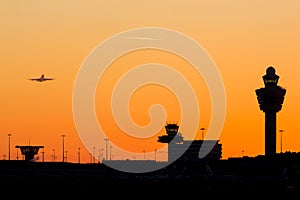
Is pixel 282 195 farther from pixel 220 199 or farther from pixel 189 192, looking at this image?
pixel 189 192

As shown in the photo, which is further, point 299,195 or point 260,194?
point 260,194

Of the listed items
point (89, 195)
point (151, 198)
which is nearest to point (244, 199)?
point (151, 198)

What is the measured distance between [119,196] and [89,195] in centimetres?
Answer: 558

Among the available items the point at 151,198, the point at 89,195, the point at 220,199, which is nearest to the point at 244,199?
the point at 220,199

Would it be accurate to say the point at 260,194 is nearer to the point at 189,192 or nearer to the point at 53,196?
the point at 189,192

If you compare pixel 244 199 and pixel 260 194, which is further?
pixel 260 194

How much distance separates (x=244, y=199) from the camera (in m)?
163

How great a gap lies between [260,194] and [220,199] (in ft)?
57.1

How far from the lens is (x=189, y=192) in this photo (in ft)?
634

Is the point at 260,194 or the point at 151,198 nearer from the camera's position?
the point at 151,198

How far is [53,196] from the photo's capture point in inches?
6806

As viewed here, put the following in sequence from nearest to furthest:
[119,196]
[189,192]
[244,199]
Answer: [244,199] < [119,196] < [189,192]

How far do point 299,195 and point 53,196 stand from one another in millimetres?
38446

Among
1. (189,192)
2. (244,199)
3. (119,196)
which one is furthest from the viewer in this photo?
(189,192)
